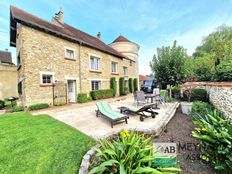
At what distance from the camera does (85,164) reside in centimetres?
272

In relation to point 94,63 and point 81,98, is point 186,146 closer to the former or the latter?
point 81,98

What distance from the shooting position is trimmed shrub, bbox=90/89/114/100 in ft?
44.2

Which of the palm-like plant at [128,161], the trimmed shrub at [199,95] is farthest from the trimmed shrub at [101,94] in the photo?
the palm-like plant at [128,161]

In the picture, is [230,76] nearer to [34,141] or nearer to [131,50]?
[34,141]

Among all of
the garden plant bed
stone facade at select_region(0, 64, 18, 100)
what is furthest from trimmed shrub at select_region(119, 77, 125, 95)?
stone facade at select_region(0, 64, 18, 100)

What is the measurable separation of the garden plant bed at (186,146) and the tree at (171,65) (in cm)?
712

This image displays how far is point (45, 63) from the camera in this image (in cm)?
995

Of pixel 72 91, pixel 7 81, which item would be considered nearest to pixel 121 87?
pixel 72 91

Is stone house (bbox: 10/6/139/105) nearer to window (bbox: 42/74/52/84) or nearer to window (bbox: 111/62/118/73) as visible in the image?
window (bbox: 42/74/52/84)

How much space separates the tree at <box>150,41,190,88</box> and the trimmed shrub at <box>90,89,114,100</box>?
6.25 m

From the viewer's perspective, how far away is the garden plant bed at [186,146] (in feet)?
9.43

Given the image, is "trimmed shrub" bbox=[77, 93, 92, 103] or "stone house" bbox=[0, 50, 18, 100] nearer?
"trimmed shrub" bbox=[77, 93, 92, 103]

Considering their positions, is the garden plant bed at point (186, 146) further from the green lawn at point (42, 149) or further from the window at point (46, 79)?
the window at point (46, 79)

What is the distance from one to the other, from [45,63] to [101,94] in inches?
258
